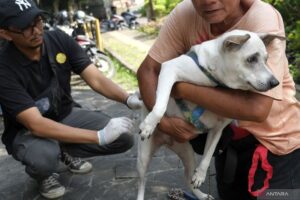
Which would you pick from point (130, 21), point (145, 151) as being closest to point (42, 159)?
point (145, 151)

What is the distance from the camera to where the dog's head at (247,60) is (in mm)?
2229

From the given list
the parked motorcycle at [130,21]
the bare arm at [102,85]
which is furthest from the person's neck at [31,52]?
the parked motorcycle at [130,21]

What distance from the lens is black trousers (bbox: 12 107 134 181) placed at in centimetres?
339

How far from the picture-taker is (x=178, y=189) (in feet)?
11.9

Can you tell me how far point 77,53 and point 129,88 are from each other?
12.4 feet

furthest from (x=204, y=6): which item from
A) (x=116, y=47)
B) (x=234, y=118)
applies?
(x=116, y=47)

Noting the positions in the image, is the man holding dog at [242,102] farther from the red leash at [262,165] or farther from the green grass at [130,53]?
the green grass at [130,53]

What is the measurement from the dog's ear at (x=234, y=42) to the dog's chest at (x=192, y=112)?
483 millimetres

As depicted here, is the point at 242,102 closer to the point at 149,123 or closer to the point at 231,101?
the point at 231,101

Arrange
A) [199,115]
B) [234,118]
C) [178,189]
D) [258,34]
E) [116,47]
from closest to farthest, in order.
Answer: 1. [258,34]
2. [234,118]
3. [199,115]
4. [178,189]
5. [116,47]

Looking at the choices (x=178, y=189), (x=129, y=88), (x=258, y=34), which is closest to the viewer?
(x=258, y=34)

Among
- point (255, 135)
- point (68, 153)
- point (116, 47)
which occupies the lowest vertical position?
point (116, 47)

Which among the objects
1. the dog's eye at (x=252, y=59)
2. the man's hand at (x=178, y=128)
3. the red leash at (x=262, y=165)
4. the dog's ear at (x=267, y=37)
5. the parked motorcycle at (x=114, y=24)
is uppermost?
the dog's ear at (x=267, y=37)

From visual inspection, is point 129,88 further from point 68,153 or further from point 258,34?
point 258,34
